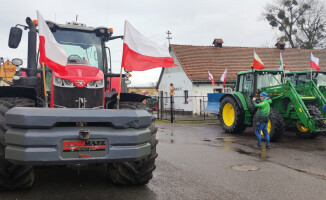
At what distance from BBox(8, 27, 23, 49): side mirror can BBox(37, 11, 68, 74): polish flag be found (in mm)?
1073

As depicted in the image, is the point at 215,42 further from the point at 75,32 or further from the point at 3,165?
the point at 3,165

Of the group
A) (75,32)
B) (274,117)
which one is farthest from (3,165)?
(274,117)

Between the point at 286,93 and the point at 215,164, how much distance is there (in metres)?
4.60

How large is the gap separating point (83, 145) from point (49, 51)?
1412mm

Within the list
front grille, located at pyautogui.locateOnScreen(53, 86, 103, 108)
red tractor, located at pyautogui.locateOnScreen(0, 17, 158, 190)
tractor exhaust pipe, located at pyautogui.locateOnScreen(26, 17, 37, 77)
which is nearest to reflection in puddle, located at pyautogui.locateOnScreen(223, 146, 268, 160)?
red tractor, located at pyautogui.locateOnScreen(0, 17, 158, 190)

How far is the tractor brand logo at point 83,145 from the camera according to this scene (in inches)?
139

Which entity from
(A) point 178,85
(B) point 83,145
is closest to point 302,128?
(B) point 83,145

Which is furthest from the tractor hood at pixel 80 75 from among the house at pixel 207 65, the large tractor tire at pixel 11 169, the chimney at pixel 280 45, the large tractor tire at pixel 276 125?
the chimney at pixel 280 45

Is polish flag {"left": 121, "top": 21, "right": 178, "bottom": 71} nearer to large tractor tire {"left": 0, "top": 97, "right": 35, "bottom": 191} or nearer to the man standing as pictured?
large tractor tire {"left": 0, "top": 97, "right": 35, "bottom": 191}

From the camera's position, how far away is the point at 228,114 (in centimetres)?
1291

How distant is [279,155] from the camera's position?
757 centimetres

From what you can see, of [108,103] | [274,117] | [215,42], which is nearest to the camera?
[108,103]

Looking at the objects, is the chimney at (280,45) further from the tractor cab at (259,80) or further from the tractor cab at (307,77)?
the tractor cab at (259,80)

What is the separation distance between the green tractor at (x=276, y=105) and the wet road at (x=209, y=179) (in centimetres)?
125
